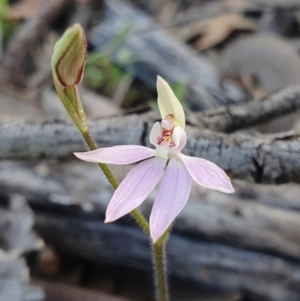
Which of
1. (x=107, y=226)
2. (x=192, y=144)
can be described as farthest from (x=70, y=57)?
(x=107, y=226)

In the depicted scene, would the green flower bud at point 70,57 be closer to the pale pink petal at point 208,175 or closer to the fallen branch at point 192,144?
the pale pink petal at point 208,175

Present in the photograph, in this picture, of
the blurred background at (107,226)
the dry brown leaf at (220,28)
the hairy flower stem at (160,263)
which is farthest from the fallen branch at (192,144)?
the dry brown leaf at (220,28)

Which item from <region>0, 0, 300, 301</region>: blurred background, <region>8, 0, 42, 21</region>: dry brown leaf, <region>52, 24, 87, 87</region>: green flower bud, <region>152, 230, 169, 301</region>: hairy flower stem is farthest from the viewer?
<region>8, 0, 42, 21</region>: dry brown leaf

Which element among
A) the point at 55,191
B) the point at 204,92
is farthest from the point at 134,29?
the point at 55,191

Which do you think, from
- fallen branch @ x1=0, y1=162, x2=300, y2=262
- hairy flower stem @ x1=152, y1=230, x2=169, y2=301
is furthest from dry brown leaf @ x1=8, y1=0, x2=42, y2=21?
hairy flower stem @ x1=152, y1=230, x2=169, y2=301

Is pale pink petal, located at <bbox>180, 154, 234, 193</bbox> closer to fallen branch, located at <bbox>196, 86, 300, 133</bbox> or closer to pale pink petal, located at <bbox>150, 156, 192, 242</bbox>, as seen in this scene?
pale pink petal, located at <bbox>150, 156, 192, 242</bbox>
